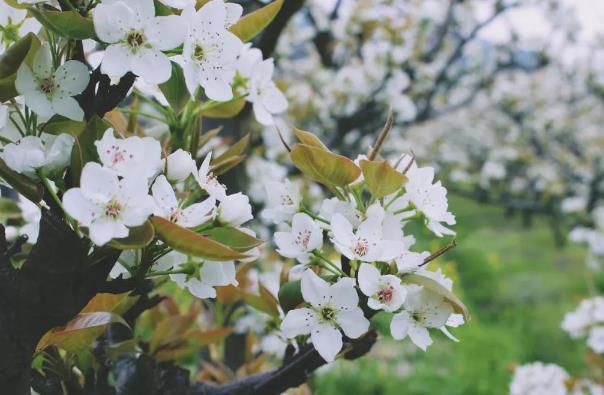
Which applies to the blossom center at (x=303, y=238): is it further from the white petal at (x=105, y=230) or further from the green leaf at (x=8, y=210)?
the green leaf at (x=8, y=210)

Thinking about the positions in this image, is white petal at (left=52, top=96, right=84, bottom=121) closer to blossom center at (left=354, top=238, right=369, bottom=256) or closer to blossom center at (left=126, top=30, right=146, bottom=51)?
blossom center at (left=126, top=30, right=146, bottom=51)

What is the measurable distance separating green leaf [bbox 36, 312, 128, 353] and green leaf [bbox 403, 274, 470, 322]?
0.29 meters

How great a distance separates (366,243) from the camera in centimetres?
66

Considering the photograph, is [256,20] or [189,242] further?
[256,20]

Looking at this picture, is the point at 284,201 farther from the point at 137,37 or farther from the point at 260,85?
the point at 137,37

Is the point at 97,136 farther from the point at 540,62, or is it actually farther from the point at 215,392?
the point at 540,62

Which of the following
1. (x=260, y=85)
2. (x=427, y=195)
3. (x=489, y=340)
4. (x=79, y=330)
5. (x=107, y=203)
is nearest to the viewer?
(x=107, y=203)

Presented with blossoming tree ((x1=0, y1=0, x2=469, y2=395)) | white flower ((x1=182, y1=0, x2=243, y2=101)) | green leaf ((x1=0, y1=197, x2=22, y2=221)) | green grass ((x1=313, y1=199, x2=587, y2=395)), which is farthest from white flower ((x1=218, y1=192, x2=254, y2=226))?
green grass ((x1=313, y1=199, x2=587, y2=395))

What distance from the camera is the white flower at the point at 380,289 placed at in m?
0.65

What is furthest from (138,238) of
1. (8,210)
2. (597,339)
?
(597,339)

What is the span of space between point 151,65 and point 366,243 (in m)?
0.26

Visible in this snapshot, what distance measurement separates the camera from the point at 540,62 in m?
6.25

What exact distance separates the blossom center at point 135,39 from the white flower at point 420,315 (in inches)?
13.6

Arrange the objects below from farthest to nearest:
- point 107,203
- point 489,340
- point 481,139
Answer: point 481,139 < point 489,340 < point 107,203
